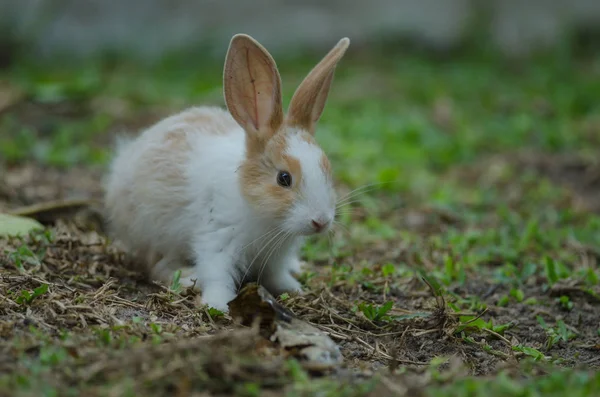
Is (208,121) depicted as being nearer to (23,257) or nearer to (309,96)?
(309,96)

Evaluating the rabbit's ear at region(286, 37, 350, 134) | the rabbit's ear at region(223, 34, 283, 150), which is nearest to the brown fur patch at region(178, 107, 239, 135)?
the rabbit's ear at region(223, 34, 283, 150)

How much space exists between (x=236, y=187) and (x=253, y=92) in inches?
19.4

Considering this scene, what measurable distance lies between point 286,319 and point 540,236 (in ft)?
8.61

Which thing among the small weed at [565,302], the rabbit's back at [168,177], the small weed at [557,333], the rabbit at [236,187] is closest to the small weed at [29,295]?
the rabbit at [236,187]

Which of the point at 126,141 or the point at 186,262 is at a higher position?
the point at 126,141

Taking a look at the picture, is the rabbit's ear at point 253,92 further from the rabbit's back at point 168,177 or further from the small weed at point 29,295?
the small weed at point 29,295

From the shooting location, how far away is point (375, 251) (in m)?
5.36

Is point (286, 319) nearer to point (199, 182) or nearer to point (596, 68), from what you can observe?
point (199, 182)

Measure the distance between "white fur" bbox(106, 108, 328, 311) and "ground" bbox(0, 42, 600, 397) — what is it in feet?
0.61

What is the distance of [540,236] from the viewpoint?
221 inches

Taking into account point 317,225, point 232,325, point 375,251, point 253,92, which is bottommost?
point 375,251

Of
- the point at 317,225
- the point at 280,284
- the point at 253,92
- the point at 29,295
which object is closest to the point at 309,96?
the point at 253,92

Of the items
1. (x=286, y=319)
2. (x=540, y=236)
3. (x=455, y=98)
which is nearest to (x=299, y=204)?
(x=286, y=319)

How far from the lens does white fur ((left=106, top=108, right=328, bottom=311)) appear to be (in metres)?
4.04
